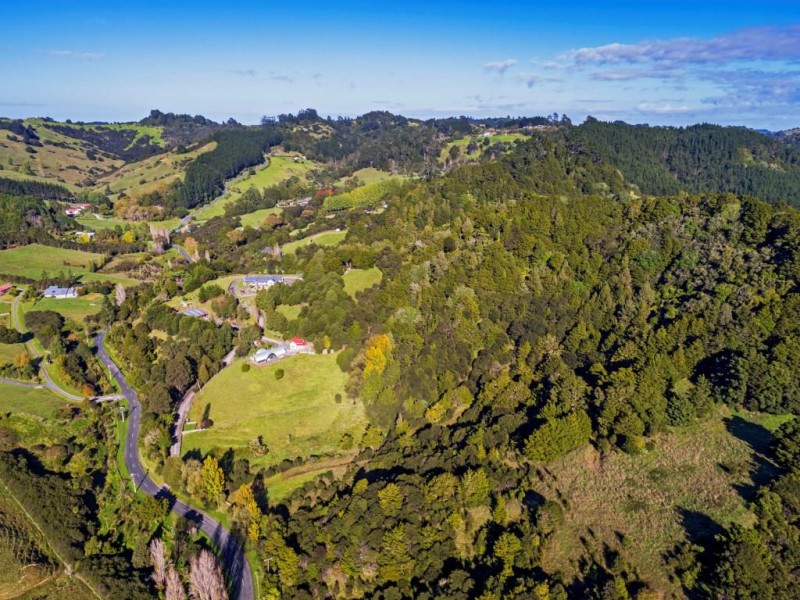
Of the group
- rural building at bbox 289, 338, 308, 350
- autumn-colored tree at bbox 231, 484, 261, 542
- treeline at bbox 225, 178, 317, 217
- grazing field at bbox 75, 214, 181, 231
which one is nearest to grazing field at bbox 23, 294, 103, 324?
rural building at bbox 289, 338, 308, 350

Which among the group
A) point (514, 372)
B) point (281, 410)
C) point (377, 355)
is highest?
point (514, 372)

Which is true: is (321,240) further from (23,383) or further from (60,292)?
(23,383)

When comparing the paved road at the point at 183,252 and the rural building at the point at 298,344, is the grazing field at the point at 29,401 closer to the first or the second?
the rural building at the point at 298,344

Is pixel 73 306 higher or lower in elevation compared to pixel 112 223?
lower

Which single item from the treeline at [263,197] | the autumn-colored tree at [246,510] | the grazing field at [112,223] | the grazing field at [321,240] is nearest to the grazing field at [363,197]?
the grazing field at [321,240]

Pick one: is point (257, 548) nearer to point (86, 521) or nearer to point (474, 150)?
point (86, 521)

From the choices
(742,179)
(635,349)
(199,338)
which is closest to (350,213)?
(199,338)

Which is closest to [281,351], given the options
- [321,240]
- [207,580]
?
[207,580]
